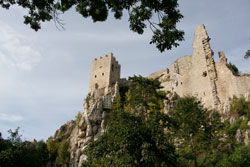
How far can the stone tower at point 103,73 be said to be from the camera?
3703 cm

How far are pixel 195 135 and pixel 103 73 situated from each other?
88.7 ft

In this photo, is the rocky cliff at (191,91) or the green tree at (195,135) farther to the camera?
the rocky cliff at (191,91)

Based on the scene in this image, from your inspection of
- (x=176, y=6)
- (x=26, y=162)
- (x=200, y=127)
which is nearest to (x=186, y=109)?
(x=200, y=127)

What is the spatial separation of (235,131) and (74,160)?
2006 cm

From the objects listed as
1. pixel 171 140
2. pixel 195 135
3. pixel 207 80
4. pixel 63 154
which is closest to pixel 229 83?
pixel 207 80

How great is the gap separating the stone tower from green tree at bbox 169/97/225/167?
22.6m

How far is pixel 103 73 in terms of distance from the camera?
38.6m

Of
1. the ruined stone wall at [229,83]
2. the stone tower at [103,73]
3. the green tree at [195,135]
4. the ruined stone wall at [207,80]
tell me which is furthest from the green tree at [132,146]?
the stone tower at [103,73]

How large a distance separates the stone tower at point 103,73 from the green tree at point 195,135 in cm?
2260

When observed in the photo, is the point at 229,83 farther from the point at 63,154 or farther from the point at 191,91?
the point at 63,154

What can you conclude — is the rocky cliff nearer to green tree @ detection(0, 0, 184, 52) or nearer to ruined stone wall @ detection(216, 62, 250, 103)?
ruined stone wall @ detection(216, 62, 250, 103)

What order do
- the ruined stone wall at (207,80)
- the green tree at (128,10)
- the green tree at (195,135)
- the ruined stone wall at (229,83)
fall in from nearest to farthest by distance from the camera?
1. the green tree at (128,10)
2. the green tree at (195,135)
3. the ruined stone wall at (229,83)
4. the ruined stone wall at (207,80)

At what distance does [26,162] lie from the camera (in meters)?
23.9

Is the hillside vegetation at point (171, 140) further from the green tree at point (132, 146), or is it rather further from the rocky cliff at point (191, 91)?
the rocky cliff at point (191, 91)
